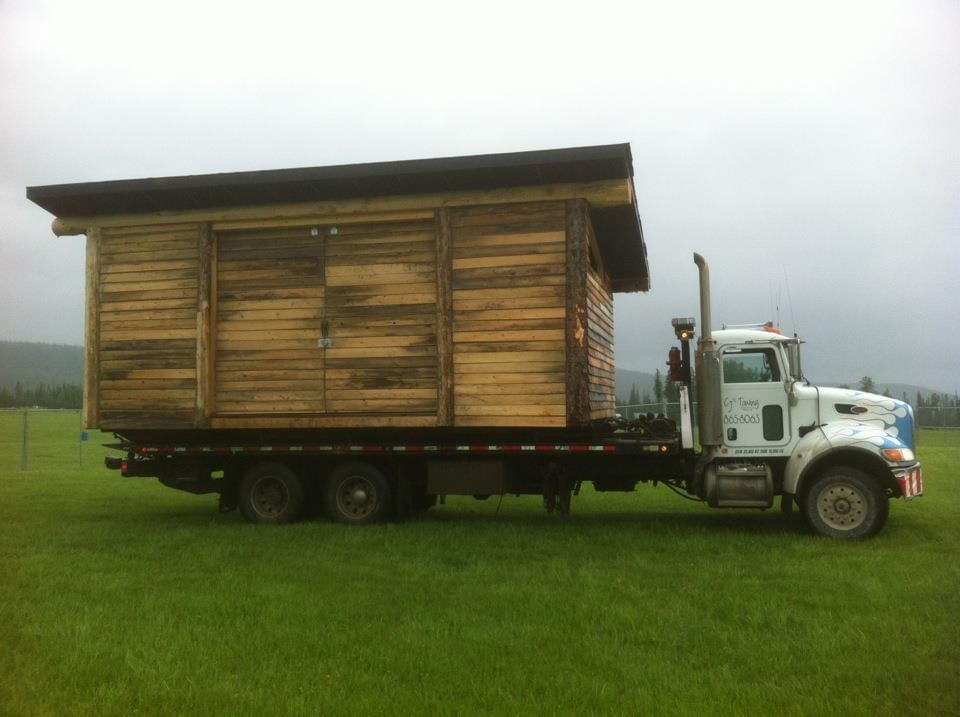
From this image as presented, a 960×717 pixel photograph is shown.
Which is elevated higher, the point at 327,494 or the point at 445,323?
the point at 445,323

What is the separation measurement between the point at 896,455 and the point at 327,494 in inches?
299

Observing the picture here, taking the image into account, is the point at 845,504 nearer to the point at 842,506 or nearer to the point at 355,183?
the point at 842,506

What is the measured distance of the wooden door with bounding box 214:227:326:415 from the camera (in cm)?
1248

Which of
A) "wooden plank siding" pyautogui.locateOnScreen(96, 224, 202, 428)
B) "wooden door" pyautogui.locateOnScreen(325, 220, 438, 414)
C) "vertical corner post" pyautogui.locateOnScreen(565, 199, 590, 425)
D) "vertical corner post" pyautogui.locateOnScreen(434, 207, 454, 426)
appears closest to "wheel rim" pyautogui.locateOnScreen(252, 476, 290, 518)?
"wooden plank siding" pyautogui.locateOnScreen(96, 224, 202, 428)

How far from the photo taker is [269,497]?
42.3 feet

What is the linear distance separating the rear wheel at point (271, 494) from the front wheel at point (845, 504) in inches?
277

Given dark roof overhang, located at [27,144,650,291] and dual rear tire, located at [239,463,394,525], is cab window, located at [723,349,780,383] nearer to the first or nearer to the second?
dark roof overhang, located at [27,144,650,291]

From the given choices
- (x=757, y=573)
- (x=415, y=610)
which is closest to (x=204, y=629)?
(x=415, y=610)

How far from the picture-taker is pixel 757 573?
337 inches

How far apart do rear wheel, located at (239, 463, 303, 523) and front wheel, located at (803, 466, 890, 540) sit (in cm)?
704

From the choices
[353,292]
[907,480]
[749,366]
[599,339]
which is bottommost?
[907,480]

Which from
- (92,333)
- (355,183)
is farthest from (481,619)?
(92,333)

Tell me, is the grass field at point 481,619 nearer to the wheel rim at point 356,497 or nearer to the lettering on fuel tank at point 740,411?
the wheel rim at point 356,497

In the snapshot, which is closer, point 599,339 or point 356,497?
point 356,497
